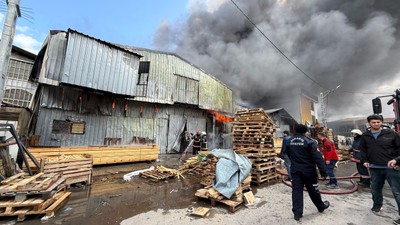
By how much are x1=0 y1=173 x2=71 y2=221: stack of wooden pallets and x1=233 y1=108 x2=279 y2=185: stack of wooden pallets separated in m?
5.93

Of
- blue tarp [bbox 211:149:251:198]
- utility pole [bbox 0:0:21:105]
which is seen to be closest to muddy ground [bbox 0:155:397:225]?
blue tarp [bbox 211:149:251:198]

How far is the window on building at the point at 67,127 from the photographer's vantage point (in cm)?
1070

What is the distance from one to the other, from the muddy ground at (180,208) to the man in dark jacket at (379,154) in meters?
0.62

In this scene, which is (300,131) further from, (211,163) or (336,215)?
(211,163)

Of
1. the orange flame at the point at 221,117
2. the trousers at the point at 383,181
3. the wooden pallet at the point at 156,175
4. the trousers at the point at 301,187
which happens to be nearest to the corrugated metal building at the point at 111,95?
the orange flame at the point at 221,117

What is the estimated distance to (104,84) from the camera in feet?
35.6

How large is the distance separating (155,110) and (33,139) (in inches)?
289

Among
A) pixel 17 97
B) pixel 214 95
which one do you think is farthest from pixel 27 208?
pixel 214 95

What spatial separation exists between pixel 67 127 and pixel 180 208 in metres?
9.77

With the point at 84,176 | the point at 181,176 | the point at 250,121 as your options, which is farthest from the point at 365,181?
the point at 84,176

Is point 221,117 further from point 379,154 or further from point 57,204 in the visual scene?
point 57,204

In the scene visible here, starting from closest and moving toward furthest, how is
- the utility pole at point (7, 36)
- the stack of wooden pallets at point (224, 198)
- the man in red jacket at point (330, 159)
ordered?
1. the stack of wooden pallets at point (224, 198)
2. the utility pole at point (7, 36)
3. the man in red jacket at point (330, 159)

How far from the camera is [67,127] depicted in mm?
11055

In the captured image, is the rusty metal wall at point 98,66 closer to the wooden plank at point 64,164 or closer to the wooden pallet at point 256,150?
the wooden plank at point 64,164
